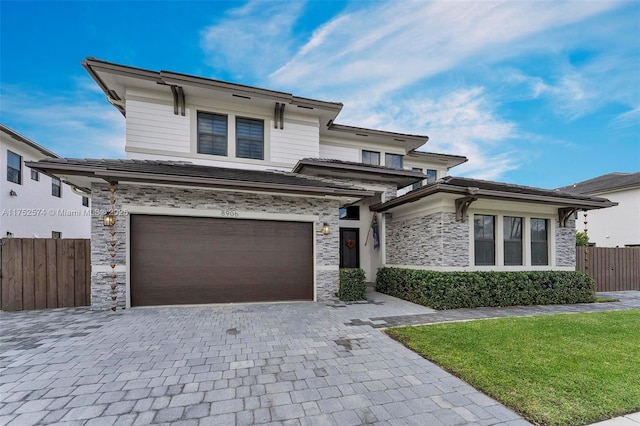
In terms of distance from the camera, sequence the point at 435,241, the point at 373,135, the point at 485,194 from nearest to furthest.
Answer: the point at 485,194, the point at 435,241, the point at 373,135

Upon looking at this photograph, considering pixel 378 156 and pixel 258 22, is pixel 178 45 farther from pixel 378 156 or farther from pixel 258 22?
pixel 378 156

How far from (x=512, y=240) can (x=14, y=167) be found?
20.0 metres

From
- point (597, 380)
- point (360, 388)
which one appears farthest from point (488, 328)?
point (360, 388)

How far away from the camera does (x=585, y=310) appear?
7.11 m

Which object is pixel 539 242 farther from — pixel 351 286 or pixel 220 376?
pixel 220 376

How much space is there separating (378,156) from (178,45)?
9909 millimetres

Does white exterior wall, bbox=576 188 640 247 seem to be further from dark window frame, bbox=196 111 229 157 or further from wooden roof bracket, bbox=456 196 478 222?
dark window frame, bbox=196 111 229 157

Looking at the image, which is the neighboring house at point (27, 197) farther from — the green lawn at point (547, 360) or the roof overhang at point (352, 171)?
the green lawn at point (547, 360)

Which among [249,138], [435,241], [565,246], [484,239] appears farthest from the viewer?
[249,138]

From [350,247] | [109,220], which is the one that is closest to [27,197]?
[109,220]

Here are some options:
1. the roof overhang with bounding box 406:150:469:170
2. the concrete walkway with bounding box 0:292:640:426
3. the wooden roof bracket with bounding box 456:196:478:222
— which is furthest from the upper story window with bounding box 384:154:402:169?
the concrete walkway with bounding box 0:292:640:426

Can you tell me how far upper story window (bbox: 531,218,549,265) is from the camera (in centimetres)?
850

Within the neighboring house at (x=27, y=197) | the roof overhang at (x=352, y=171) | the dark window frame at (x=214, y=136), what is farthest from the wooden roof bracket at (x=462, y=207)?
the neighboring house at (x=27, y=197)

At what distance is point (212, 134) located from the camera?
8820mm
